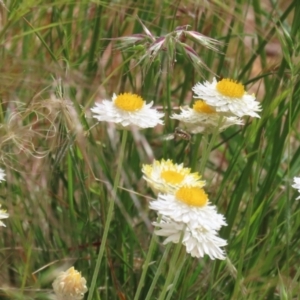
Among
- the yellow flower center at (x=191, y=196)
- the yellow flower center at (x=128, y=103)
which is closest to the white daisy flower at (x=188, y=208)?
the yellow flower center at (x=191, y=196)

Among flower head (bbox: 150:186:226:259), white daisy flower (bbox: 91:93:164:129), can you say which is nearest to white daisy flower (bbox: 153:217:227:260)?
flower head (bbox: 150:186:226:259)

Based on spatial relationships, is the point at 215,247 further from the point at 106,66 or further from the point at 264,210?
the point at 106,66

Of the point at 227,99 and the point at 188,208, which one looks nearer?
the point at 188,208

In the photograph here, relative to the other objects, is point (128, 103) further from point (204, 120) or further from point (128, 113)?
point (204, 120)

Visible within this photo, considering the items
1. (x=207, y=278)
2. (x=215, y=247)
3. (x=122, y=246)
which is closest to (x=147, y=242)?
(x=122, y=246)

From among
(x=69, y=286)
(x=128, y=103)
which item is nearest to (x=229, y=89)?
(x=128, y=103)

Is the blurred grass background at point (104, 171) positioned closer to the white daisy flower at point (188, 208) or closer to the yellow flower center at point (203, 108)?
the yellow flower center at point (203, 108)
